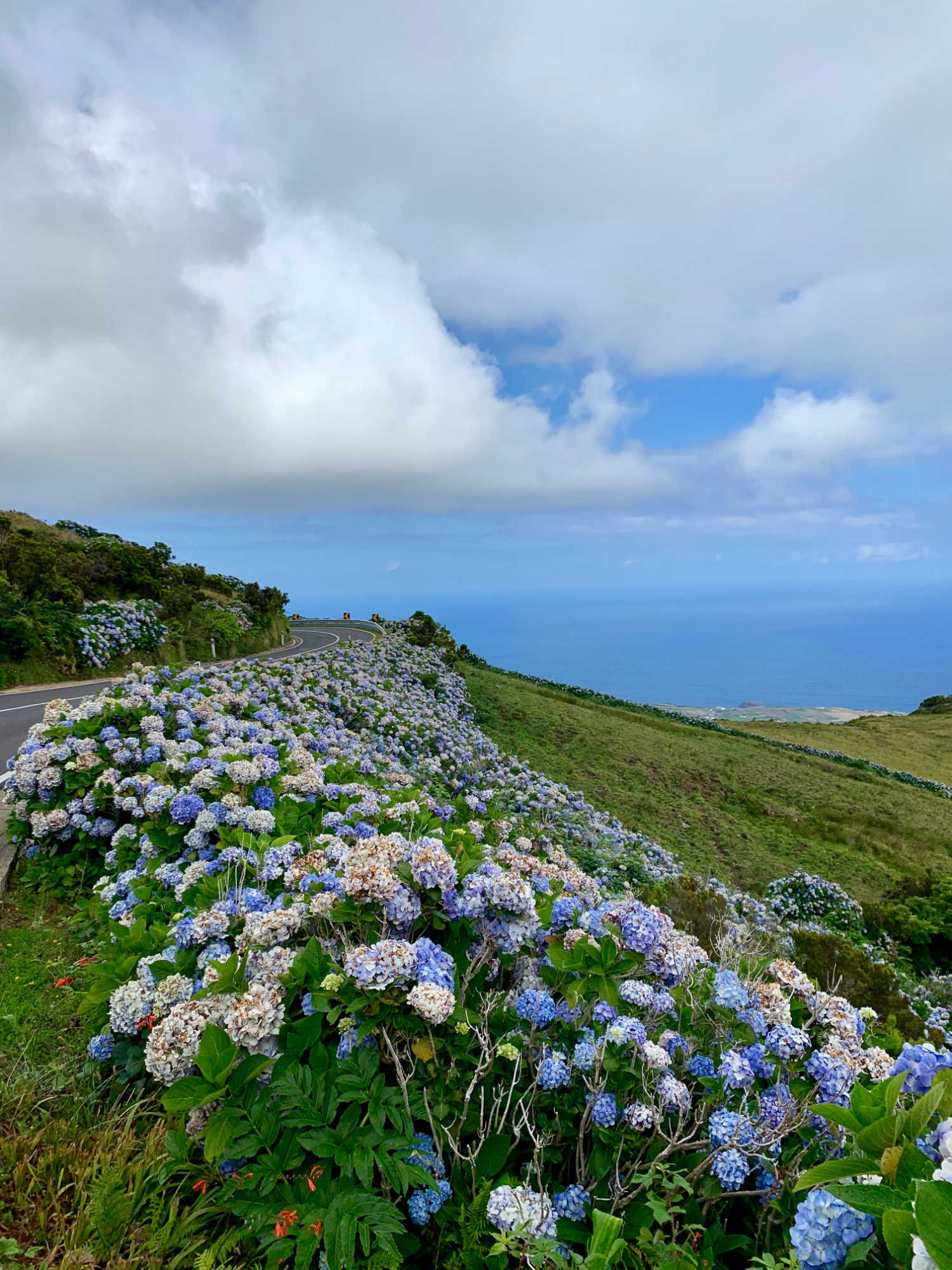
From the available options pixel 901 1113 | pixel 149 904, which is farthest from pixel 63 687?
pixel 901 1113

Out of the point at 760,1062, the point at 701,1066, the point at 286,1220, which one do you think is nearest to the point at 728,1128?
the point at 701,1066

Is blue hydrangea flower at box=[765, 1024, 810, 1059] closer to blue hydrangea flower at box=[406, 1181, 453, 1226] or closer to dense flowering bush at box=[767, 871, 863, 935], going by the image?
blue hydrangea flower at box=[406, 1181, 453, 1226]

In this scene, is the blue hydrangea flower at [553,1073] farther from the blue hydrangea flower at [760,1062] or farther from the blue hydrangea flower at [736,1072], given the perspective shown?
the blue hydrangea flower at [760,1062]

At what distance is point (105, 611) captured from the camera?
2012 cm

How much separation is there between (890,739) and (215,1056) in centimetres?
4623

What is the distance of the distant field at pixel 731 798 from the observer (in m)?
14.3

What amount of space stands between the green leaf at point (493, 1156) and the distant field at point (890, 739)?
116 ft

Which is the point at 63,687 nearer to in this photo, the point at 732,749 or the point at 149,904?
the point at 149,904

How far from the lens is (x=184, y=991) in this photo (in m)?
3.18

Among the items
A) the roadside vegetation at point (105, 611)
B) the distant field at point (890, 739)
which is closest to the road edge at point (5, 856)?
the roadside vegetation at point (105, 611)

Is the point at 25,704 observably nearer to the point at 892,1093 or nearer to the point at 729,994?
the point at 729,994

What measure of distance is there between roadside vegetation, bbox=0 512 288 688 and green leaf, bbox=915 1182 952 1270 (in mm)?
20454

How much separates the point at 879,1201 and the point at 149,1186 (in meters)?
3.16

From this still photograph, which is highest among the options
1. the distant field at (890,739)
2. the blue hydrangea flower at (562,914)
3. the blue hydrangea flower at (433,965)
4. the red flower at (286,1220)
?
the blue hydrangea flower at (433,965)
